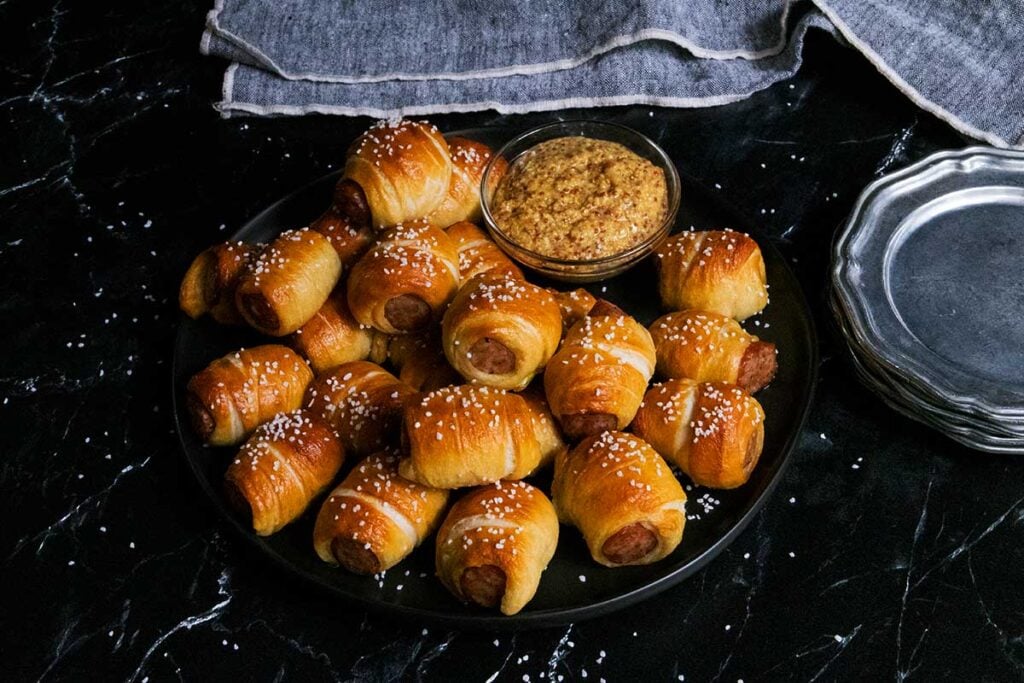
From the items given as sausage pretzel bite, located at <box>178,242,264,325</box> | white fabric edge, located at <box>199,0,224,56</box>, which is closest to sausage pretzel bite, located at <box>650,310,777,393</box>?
sausage pretzel bite, located at <box>178,242,264,325</box>

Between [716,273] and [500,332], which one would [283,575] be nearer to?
[500,332]

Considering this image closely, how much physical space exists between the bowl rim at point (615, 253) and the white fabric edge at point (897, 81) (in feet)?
2.11

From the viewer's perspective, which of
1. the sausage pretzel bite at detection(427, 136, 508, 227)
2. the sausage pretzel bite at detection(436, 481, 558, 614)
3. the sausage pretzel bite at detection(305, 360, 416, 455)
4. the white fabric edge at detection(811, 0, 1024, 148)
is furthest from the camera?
the white fabric edge at detection(811, 0, 1024, 148)

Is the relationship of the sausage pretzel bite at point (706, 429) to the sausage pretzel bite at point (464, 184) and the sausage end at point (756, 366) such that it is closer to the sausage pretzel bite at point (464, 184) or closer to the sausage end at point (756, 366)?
the sausage end at point (756, 366)

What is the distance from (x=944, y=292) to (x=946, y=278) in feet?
0.14

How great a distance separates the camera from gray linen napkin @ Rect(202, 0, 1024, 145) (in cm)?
255

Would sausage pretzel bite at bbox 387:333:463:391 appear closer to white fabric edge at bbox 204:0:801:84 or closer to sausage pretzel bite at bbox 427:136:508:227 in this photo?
sausage pretzel bite at bbox 427:136:508:227

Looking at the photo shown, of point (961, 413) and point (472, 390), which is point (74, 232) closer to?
point (472, 390)

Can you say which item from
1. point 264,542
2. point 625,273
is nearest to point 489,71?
point 625,273

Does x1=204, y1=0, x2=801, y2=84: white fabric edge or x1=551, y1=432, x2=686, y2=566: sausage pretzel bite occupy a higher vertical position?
x1=204, y1=0, x2=801, y2=84: white fabric edge

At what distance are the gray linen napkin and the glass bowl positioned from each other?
28 cm

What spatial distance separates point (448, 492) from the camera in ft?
6.00

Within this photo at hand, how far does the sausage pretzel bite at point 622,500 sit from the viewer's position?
5.53 ft

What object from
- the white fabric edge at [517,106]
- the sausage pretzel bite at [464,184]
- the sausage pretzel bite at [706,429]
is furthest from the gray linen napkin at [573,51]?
the sausage pretzel bite at [706,429]
